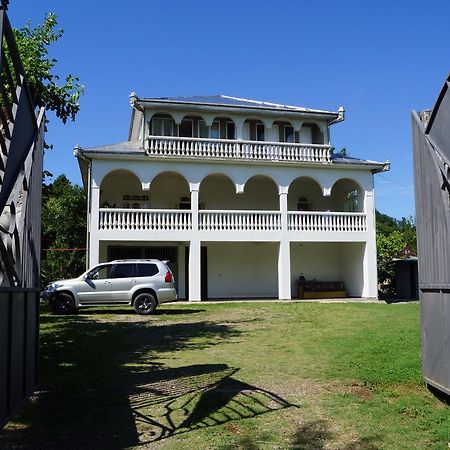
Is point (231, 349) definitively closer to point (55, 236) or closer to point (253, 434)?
point (253, 434)

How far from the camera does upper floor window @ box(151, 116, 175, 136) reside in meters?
24.3

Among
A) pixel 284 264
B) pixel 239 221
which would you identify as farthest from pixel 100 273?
pixel 284 264

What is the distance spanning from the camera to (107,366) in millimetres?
8352

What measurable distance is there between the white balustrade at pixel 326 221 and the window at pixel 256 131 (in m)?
4.15

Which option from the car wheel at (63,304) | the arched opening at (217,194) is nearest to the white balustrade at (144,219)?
the arched opening at (217,194)

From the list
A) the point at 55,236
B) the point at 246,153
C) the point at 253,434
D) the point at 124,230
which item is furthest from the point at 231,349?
the point at 55,236

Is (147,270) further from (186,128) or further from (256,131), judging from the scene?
(256,131)

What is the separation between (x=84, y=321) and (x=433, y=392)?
1050 centimetres

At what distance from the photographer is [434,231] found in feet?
20.0

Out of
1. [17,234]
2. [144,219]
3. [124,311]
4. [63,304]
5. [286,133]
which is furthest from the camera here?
[286,133]

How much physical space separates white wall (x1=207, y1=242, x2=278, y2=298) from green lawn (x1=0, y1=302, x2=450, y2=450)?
12.2 meters

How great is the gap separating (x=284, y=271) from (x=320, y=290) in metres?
2.50

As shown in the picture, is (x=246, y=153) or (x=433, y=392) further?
(x=246, y=153)

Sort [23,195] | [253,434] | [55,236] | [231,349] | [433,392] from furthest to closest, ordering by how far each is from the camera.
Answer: [55,236], [231,349], [433,392], [23,195], [253,434]
